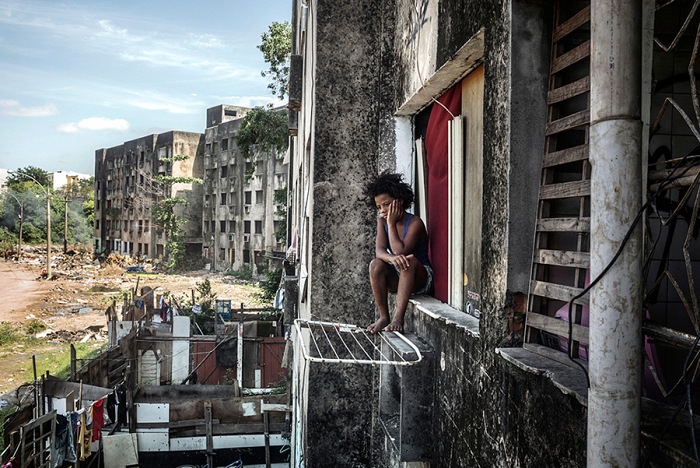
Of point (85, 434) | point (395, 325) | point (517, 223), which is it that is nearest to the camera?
point (517, 223)

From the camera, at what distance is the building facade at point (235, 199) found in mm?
36688

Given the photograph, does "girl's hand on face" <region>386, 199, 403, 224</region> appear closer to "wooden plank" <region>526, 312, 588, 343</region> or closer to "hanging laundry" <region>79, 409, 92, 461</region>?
"wooden plank" <region>526, 312, 588, 343</region>

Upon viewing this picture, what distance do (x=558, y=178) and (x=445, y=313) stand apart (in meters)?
1.45

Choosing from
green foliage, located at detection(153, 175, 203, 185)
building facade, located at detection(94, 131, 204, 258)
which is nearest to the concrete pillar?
green foliage, located at detection(153, 175, 203, 185)

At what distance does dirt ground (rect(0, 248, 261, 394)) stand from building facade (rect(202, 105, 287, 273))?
206cm

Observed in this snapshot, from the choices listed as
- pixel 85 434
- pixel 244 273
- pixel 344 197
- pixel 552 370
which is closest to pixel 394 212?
pixel 344 197

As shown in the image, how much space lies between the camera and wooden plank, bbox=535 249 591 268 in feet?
6.76

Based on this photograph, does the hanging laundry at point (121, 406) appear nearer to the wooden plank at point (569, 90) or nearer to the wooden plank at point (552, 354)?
the wooden plank at point (552, 354)

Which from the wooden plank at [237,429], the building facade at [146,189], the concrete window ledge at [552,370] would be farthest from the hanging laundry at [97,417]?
the building facade at [146,189]

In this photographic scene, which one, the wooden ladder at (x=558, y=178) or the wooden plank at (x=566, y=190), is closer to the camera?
the wooden plank at (x=566, y=190)

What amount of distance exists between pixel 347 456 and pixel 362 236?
200cm

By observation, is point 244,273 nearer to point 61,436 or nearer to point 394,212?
point 61,436

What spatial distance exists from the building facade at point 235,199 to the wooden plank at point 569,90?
31.6 metres

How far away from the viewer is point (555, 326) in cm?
224
